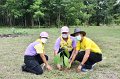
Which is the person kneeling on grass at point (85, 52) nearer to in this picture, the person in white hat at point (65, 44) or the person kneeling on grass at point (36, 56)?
the person in white hat at point (65, 44)

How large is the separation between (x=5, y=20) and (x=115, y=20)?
16.6 m

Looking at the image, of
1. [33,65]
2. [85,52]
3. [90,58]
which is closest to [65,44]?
[85,52]

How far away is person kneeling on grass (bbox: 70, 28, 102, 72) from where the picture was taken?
22.7 feet

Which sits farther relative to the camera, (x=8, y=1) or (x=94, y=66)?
(x=8, y=1)

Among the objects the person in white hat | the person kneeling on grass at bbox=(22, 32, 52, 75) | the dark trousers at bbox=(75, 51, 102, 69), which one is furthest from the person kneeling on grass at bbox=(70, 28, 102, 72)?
the person kneeling on grass at bbox=(22, 32, 52, 75)

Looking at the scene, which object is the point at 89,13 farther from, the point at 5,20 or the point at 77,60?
the point at 77,60

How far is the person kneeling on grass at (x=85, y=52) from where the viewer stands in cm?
692

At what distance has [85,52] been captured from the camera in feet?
23.1

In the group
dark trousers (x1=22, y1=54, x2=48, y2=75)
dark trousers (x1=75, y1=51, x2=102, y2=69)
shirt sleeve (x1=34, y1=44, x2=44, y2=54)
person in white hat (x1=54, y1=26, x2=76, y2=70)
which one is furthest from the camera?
person in white hat (x1=54, y1=26, x2=76, y2=70)

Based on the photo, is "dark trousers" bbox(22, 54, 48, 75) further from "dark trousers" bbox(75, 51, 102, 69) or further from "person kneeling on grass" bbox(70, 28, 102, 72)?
"dark trousers" bbox(75, 51, 102, 69)

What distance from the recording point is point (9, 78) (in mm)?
6398

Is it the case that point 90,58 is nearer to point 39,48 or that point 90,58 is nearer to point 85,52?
point 85,52

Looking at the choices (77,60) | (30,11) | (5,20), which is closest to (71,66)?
(77,60)

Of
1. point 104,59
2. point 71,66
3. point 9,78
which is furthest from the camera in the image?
point 104,59
